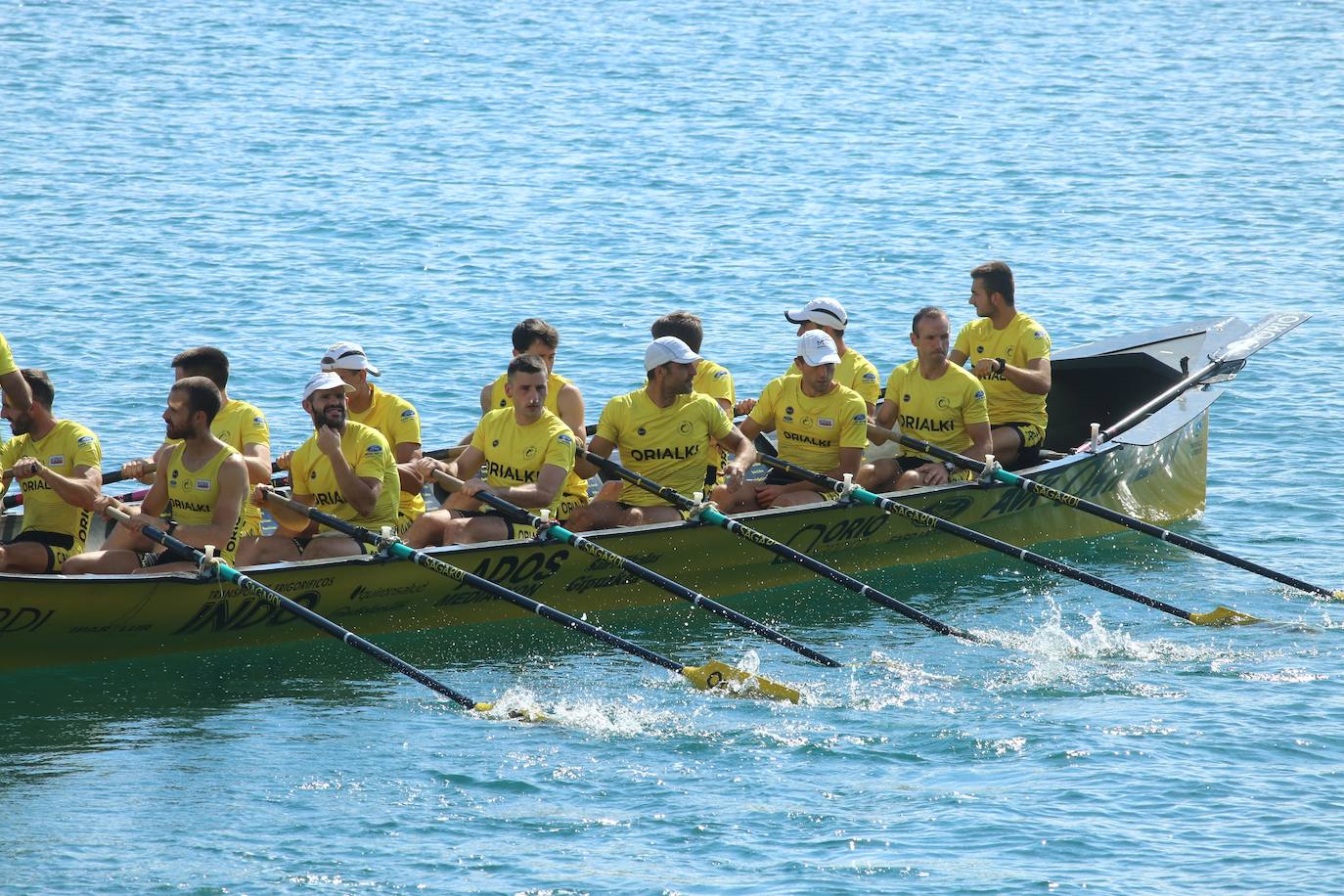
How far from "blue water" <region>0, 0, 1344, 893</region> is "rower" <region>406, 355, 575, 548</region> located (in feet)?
2.38

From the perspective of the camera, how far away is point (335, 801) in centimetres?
964

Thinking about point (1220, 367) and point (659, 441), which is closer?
point (659, 441)

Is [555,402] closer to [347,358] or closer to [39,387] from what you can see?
[347,358]

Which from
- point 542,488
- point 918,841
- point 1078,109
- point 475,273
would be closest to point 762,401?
point 542,488

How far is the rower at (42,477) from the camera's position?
11.1 metres

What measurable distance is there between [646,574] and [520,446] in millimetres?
1246

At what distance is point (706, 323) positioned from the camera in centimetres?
2253

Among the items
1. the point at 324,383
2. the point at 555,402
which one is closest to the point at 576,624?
the point at 324,383

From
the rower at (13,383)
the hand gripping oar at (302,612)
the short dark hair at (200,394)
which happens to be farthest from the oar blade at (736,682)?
the rower at (13,383)

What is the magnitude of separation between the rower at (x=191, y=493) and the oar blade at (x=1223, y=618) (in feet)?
21.1

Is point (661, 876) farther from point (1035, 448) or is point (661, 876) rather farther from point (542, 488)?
point (1035, 448)

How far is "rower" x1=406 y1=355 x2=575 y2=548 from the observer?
11.7 m

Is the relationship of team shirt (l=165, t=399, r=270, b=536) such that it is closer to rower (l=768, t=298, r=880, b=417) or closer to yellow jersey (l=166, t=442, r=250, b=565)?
yellow jersey (l=166, t=442, r=250, b=565)

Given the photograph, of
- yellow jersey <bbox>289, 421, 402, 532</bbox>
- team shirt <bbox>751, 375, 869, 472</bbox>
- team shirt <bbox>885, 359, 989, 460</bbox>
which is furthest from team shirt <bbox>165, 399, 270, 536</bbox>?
team shirt <bbox>885, 359, 989, 460</bbox>
